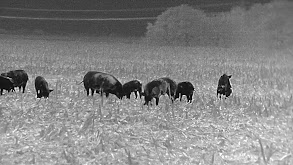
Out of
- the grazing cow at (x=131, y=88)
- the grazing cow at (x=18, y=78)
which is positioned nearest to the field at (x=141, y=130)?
the grazing cow at (x=131, y=88)

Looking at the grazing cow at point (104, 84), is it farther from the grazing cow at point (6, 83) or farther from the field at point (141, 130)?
the grazing cow at point (6, 83)

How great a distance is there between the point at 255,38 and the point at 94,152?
47.1m

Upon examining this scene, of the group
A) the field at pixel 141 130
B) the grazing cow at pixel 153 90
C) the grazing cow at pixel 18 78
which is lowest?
the field at pixel 141 130

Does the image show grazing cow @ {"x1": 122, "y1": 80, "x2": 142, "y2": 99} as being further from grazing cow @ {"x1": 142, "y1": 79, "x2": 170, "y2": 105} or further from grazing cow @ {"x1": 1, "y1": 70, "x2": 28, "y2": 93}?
grazing cow @ {"x1": 1, "y1": 70, "x2": 28, "y2": 93}

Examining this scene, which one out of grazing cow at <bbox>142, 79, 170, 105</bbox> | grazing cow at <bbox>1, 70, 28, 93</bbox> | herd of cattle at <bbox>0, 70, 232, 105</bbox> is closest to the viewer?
grazing cow at <bbox>142, 79, 170, 105</bbox>

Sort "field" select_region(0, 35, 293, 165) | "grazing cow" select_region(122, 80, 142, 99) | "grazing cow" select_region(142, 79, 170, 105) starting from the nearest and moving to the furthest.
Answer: "field" select_region(0, 35, 293, 165)
"grazing cow" select_region(142, 79, 170, 105)
"grazing cow" select_region(122, 80, 142, 99)

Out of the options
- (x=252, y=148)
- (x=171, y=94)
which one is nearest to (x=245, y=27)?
(x=171, y=94)

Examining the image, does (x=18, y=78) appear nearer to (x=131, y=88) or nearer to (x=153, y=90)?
(x=131, y=88)

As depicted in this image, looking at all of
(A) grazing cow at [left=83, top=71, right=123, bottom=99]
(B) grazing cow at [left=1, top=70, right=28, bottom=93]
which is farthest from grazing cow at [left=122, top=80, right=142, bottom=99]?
(B) grazing cow at [left=1, top=70, right=28, bottom=93]

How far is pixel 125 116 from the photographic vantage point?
345 inches

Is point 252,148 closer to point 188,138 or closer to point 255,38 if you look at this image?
point 188,138

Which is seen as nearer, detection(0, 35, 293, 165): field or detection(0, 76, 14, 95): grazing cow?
detection(0, 35, 293, 165): field

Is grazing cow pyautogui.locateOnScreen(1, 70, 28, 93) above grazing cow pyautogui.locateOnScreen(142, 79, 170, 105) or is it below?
above

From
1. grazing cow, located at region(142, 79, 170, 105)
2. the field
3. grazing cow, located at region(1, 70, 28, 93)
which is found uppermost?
grazing cow, located at region(1, 70, 28, 93)
